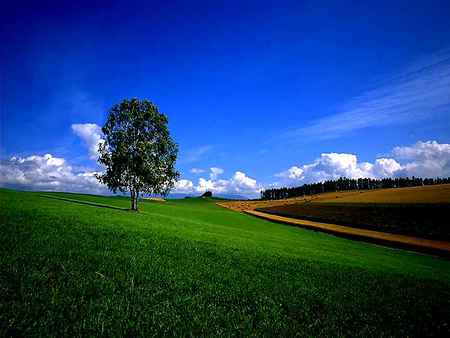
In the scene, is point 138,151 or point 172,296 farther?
point 138,151

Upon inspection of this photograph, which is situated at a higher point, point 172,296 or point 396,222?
point 172,296

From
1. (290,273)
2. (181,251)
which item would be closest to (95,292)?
(181,251)

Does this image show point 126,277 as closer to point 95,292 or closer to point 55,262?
point 95,292

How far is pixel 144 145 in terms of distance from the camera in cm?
4359

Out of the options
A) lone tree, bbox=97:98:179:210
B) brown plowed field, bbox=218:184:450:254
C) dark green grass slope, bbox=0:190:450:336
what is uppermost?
lone tree, bbox=97:98:179:210

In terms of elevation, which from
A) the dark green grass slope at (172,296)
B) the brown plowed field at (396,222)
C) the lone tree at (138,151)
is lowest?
the brown plowed field at (396,222)

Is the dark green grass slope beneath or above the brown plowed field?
above

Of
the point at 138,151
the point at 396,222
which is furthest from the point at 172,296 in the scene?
the point at 396,222

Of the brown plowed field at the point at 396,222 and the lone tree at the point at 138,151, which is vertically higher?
the lone tree at the point at 138,151

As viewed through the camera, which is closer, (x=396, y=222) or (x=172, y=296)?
(x=172, y=296)

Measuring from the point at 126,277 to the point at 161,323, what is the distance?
9.27ft

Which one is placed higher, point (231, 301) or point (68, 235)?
point (68, 235)

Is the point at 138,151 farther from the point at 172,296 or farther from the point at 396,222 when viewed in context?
the point at 396,222

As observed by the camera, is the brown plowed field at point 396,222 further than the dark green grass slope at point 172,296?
Yes
